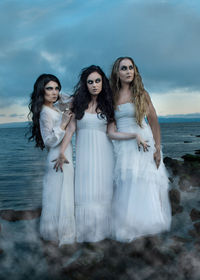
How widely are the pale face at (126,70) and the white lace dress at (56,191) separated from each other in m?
1.14

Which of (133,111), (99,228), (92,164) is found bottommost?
(99,228)

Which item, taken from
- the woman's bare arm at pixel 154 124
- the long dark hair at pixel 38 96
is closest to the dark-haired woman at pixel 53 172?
the long dark hair at pixel 38 96

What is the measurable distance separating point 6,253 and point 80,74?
121 inches

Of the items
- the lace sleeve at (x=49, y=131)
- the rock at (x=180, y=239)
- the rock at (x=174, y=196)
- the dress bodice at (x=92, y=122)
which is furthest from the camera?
the rock at (x=174, y=196)

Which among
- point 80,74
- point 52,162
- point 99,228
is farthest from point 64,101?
point 99,228

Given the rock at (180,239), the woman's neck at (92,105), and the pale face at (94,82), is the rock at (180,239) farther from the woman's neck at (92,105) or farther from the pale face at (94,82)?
the pale face at (94,82)

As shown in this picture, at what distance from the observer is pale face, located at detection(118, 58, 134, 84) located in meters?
4.66

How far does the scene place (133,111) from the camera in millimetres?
4625

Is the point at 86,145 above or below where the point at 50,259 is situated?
above

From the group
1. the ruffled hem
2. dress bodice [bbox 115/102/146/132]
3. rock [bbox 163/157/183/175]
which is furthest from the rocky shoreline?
rock [bbox 163/157/183/175]

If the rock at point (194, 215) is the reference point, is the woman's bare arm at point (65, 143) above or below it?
above

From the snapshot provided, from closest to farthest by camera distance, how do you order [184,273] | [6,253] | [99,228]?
[184,273]
[99,228]
[6,253]

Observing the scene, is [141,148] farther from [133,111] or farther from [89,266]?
[89,266]

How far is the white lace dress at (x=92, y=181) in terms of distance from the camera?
4547 millimetres
